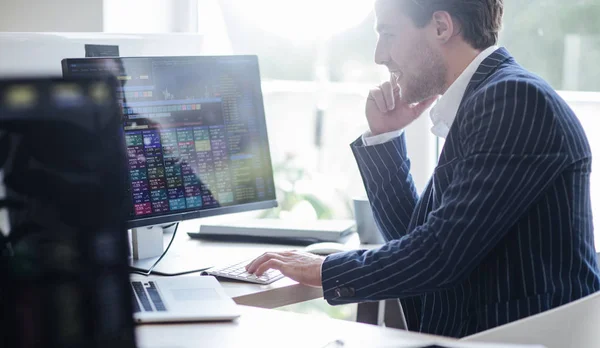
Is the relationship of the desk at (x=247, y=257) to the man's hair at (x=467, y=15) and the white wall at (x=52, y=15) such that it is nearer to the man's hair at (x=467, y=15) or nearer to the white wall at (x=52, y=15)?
the man's hair at (x=467, y=15)

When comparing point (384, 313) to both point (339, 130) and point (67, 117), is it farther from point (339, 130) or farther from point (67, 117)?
point (67, 117)

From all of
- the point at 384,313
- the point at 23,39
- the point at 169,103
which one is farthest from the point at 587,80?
the point at 23,39

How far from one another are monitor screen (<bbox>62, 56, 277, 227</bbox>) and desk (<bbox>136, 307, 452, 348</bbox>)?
48cm

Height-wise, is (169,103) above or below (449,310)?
above

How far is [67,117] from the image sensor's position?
2.41 ft

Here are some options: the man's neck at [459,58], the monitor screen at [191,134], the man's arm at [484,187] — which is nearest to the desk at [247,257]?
the monitor screen at [191,134]

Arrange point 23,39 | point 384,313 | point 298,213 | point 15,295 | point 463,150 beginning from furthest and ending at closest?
1. point 298,213
2. point 384,313
3. point 23,39
4. point 463,150
5. point 15,295

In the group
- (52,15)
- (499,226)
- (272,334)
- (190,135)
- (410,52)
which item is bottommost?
(272,334)

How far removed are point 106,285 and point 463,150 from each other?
909 millimetres

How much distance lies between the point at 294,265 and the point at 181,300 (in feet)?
0.88

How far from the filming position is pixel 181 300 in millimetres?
1418

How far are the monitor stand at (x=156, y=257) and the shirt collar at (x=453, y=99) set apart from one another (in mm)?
612

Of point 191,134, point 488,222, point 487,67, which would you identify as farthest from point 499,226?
point 191,134

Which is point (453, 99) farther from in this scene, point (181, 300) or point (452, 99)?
point (181, 300)
